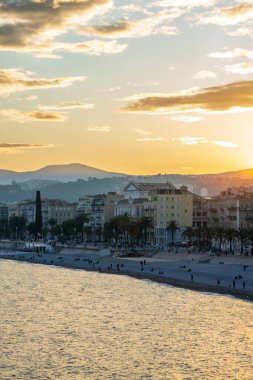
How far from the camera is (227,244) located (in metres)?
115

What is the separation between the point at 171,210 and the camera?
147m

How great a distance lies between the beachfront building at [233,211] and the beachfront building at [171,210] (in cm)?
482

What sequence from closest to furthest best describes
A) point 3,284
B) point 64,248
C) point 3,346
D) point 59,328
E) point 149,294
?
point 3,346 < point 59,328 < point 149,294 < point 3,284 < point 64,248

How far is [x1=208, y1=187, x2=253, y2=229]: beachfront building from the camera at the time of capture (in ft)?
429

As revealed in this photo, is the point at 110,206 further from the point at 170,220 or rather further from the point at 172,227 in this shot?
the point at 172,227

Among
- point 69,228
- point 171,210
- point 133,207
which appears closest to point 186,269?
point 171,210

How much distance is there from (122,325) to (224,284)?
66.6ft

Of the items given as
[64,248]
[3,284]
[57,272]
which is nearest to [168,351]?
[3,284]

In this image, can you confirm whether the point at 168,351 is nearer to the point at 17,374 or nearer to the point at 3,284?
the point at 17,374

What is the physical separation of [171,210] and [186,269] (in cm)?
6754

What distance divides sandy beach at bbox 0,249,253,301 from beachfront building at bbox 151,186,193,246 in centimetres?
2486

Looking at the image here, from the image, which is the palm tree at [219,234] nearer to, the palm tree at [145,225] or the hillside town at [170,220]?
the hillside town at [170,220]

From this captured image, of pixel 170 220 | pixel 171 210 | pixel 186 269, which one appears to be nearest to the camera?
pixel 186 269

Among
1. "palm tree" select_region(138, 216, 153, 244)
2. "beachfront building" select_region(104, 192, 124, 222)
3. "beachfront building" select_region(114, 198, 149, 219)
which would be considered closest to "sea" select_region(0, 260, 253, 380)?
"palm tree" select_region(138, 216, 153, 244)
